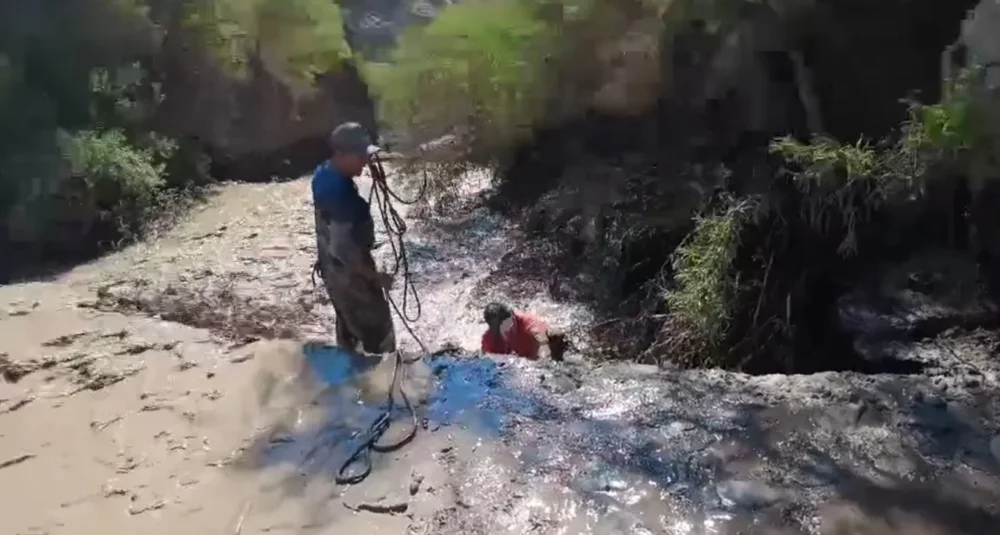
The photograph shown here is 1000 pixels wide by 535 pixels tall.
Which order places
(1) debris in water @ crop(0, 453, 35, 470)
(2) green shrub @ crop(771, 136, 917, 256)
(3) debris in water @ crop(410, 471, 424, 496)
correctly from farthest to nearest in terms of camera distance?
(2) green shrub @ crop(771, 136, 917, 256)
(1) debris in water @ crop(0, 453, 35, 470)
(3) debris in water @ crop(410, 471, 424, 496)

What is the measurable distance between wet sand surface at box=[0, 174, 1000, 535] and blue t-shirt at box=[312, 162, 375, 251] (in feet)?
2.33

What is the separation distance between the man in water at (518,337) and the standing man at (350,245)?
623 millimetres

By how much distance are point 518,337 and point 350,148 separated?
5.01 ft

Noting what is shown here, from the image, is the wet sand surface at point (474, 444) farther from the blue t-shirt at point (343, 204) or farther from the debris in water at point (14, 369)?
the blue t-shirt at point (343, 204)

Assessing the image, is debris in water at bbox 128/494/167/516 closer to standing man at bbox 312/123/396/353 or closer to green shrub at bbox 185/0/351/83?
standing man at bbox 312/123/396/353

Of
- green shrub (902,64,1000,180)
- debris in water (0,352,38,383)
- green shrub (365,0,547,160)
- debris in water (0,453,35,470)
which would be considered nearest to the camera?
debris in water (0,453,35,470)

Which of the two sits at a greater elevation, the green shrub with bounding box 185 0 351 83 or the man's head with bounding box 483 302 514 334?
the green shrub with bounding box 185 0 351 83

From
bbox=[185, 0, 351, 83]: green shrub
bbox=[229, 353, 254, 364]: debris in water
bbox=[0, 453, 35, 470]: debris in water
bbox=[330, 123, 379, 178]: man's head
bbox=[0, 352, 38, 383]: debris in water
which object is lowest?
bbox=[0, 453, 35, 470]: debris in water

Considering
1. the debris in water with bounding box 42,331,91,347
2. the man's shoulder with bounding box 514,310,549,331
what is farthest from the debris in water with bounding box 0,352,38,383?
the man's shoulder with bounding box 514,310,549,331

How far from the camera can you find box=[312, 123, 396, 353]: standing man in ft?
15.5

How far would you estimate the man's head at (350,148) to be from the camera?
4.68m

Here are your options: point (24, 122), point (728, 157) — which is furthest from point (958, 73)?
point (24, 122)

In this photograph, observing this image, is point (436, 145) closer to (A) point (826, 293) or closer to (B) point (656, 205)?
(B) point (656, 205)

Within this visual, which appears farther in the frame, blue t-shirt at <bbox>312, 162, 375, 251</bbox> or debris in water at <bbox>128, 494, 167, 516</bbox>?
blue t-shirt at <bbox>312, 162, 375, 251</bbox>
